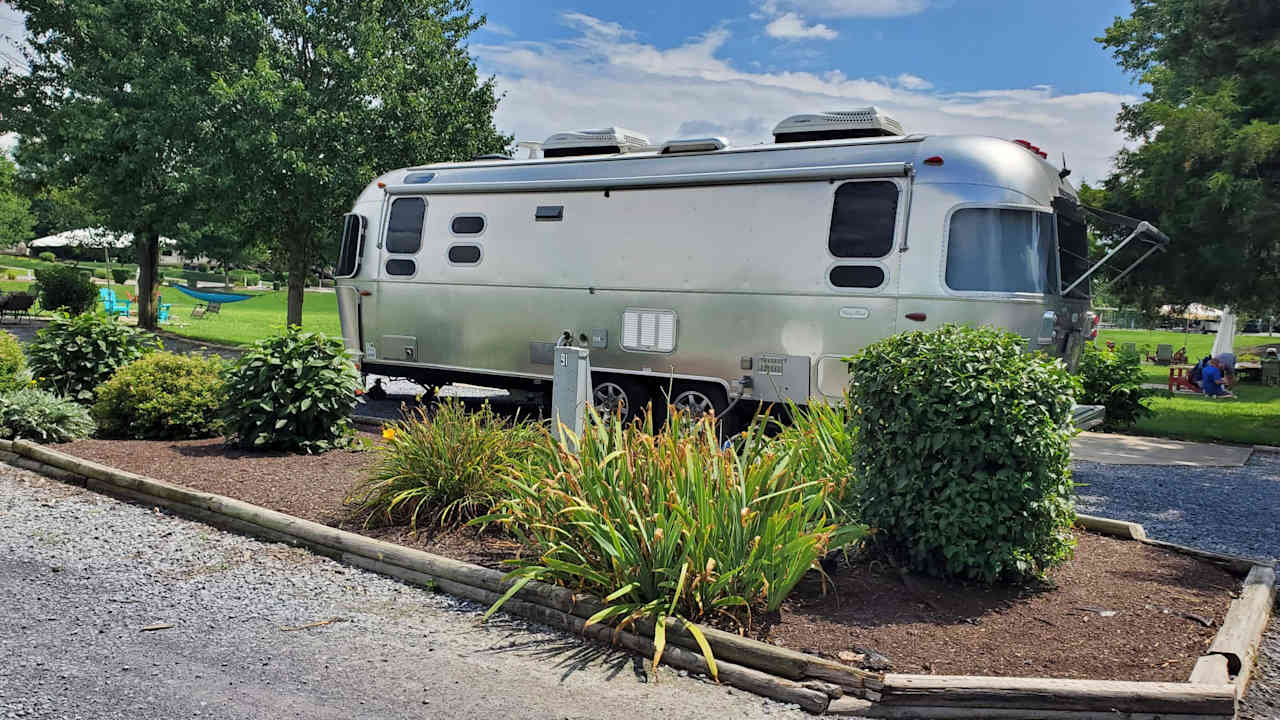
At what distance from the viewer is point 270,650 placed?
4.18 metres

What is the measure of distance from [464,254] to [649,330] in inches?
99.4

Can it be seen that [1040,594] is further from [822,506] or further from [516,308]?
[516,308]

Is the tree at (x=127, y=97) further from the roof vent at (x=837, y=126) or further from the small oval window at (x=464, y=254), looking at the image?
the roof vent at (x=837, y=126)

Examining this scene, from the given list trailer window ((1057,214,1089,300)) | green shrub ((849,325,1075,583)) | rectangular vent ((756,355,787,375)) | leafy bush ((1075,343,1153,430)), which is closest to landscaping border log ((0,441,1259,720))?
green shrub ((849,325,1075,583))

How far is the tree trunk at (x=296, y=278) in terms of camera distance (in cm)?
1861

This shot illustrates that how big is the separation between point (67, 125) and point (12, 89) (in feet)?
15.3

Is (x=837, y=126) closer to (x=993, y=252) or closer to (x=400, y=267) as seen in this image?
(x=993, y=252)

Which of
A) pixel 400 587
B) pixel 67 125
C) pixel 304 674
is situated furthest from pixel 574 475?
pixel 67 125

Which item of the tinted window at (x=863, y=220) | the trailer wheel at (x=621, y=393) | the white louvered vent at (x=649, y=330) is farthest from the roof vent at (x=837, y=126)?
the trailer wheel at (x=621, y=393)

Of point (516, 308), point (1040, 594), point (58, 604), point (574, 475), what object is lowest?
point (58, 604)

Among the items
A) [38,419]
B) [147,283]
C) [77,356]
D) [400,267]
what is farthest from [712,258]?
[147,283]

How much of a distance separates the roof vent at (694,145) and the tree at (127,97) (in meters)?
10.6

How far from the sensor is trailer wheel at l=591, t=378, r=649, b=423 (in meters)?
9.84

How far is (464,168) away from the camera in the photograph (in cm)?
1103
